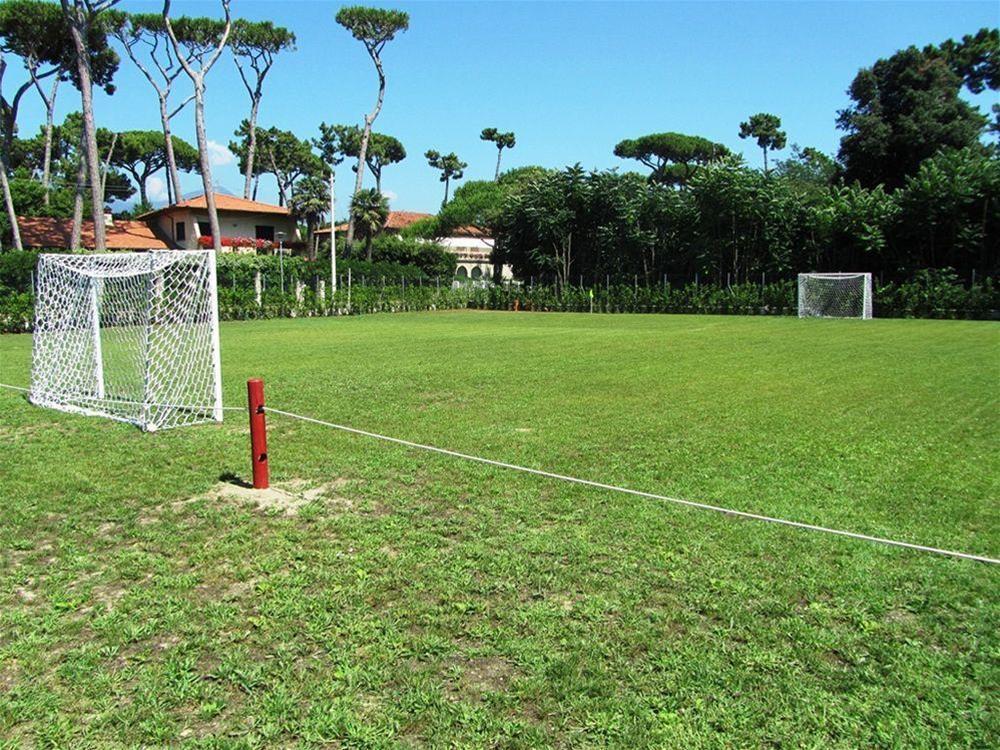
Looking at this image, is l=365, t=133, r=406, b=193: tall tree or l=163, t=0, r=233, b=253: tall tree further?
l=365, t=133, r=406, b=193: tall tree

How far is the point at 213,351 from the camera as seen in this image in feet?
27.3

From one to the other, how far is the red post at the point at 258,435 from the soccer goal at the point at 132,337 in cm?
266

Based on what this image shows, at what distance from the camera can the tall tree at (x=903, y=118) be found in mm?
38844

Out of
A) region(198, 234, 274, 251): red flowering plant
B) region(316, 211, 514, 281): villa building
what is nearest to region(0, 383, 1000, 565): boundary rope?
region(198, 234, 274, 251): red flowering plant

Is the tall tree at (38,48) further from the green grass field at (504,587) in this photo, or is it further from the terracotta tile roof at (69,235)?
the green grass field at (504,587)

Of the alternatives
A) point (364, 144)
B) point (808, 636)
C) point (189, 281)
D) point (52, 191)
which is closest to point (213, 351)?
point (189, 281)

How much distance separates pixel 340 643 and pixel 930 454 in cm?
548

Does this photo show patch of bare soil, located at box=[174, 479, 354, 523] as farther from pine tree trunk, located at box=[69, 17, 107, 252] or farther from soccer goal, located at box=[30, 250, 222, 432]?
pine tree trunk, located at box=[69, 17, 107, 252]

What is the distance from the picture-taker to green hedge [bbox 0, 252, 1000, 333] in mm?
28516

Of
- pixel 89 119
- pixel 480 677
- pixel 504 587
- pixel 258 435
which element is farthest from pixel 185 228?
pixel 480 677

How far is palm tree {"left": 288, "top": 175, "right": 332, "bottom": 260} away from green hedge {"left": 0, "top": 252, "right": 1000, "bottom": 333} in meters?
14.1

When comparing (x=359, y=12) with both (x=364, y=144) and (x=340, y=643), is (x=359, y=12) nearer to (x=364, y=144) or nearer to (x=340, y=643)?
(x=364, y=144)

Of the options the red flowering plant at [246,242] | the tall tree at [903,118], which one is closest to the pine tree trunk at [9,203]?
the red flowering plant at [246,242]

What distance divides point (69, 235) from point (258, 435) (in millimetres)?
47433
